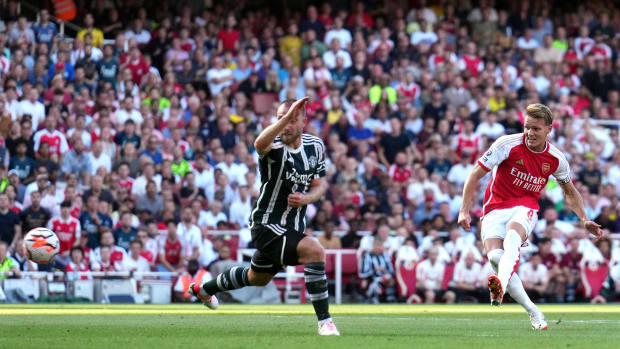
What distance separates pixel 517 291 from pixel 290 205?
228 cm

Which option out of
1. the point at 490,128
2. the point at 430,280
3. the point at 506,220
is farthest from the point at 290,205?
the point at 490,128

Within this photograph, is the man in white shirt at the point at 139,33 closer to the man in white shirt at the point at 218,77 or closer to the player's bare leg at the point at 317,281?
the man in white shirt at the point at 218,77

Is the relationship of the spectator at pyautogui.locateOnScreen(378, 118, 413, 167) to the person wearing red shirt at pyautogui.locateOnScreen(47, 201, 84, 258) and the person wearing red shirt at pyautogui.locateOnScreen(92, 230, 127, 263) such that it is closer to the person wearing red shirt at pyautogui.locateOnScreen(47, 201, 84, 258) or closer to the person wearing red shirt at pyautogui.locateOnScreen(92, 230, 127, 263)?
the person wearing red shirt at pyautogui.locateOnScreen(92, 230, 127, 263)

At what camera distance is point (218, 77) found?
23797 millimetres

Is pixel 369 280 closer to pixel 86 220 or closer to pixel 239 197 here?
pixel 239 197

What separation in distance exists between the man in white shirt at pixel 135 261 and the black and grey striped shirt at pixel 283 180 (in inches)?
393

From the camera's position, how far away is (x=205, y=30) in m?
25.1

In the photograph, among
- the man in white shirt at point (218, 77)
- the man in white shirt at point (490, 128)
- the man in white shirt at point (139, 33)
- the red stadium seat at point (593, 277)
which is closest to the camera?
the red stadium seat at point (593, 277)

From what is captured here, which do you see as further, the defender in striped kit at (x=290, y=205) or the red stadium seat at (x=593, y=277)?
the red stadium seat at (x=593, y=277)

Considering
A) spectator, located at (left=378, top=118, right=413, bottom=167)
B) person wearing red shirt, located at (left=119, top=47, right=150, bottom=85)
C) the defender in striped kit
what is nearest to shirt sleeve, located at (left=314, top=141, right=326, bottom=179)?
the defender in striped kit

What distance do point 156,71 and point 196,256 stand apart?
5.08 metres

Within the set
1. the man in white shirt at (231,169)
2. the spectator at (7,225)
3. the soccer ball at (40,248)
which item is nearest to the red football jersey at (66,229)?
the spectator at (7,225)

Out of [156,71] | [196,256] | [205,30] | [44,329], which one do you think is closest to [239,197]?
[196,256]

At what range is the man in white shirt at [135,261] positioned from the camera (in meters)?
19.7
